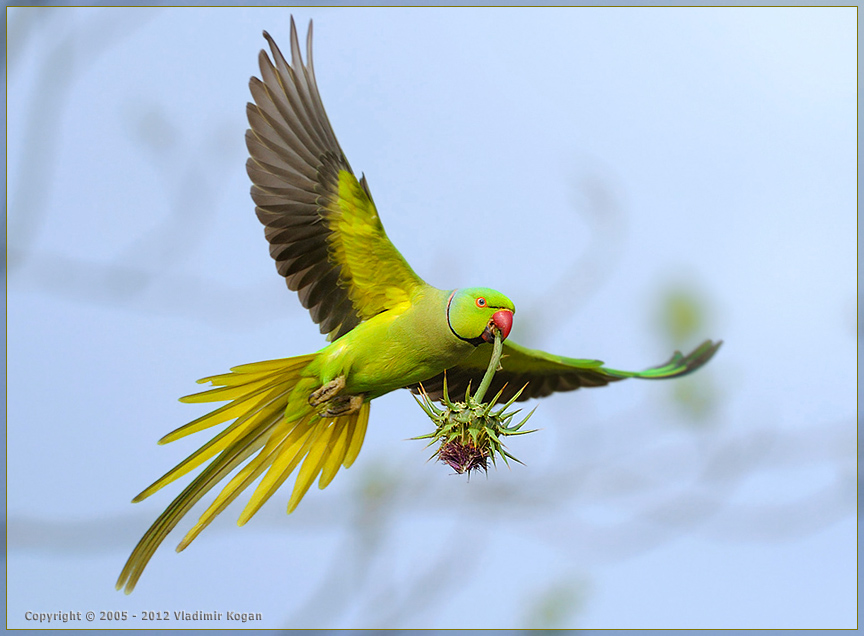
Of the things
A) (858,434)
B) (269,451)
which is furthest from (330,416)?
(858,434)

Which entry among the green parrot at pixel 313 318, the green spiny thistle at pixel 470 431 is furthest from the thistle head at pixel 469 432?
the green parrot at pixel 313 318

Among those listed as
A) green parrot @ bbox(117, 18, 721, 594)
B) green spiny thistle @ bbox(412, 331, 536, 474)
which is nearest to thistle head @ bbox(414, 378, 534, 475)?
green spiny thistle @ bbox(412, 331, 536, 474)

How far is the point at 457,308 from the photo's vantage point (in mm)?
3375

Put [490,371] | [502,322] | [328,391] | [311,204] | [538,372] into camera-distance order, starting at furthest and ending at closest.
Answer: [538,372]
[311,204]
[328,391]
[502,322]
[490,371]

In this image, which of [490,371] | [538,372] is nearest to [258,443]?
[490,371]

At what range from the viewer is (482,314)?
10.9ft

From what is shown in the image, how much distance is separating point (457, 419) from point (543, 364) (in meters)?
1.46

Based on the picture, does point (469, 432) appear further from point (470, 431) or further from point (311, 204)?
point (311, 204)

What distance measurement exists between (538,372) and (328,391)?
1.31m

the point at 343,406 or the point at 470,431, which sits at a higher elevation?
the point at 343,406

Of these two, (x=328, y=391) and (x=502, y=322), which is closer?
(x=502, y=322)

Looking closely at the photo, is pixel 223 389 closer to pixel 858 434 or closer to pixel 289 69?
pixel 289 69

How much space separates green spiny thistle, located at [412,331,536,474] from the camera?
2922 millimetres

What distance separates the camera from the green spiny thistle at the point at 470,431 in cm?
292
